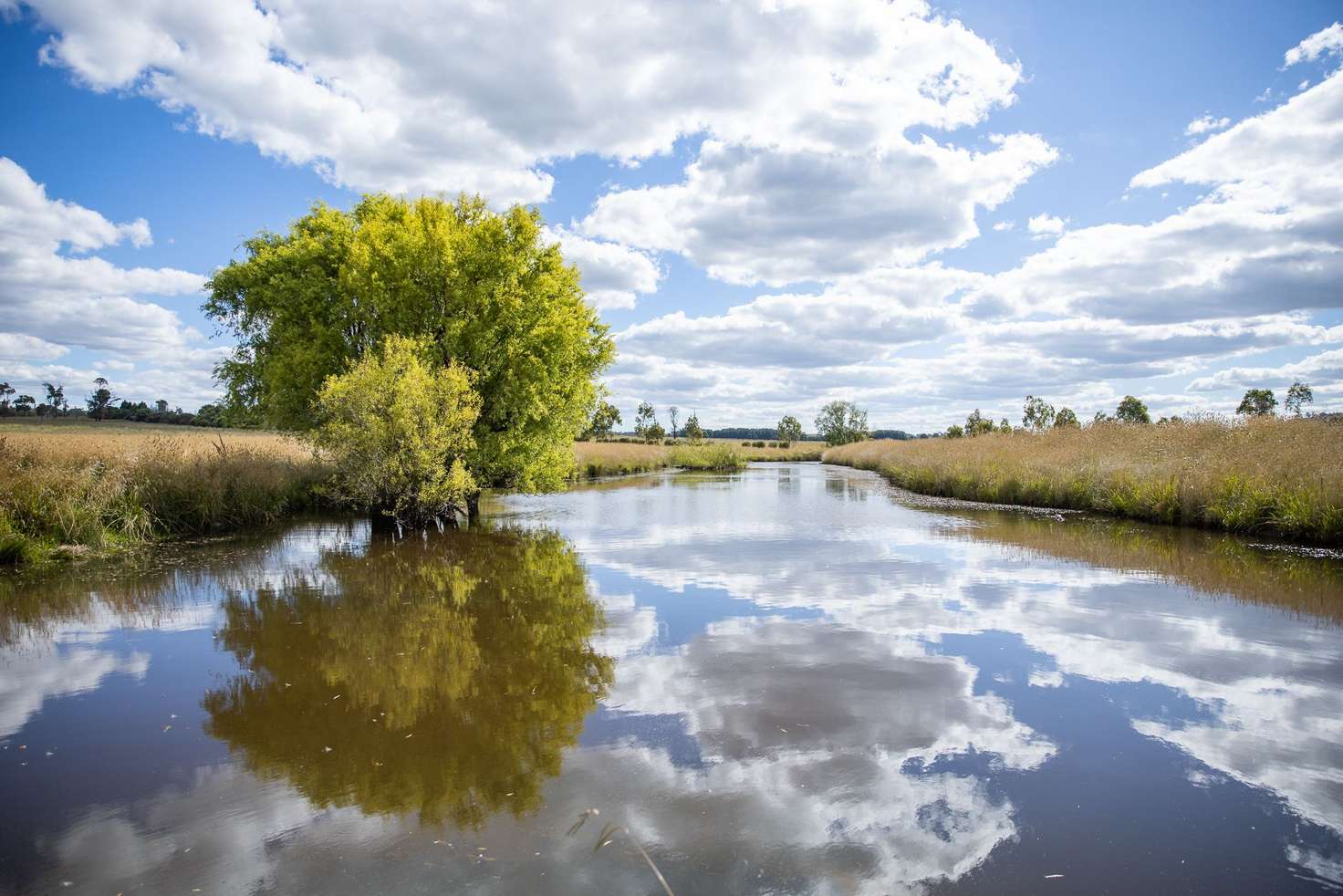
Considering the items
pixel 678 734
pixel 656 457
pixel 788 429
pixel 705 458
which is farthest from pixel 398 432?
pixel 788 429

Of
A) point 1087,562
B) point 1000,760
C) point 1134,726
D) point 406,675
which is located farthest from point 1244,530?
point 406,675

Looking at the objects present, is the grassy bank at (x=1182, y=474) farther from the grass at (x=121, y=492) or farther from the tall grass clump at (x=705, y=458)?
the tall grass clump at (x=705, y=458)

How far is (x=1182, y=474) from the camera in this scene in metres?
18.3

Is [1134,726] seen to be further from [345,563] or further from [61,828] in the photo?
[345,563]

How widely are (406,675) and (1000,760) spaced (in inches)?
220

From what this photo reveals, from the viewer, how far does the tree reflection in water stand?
5074 mm

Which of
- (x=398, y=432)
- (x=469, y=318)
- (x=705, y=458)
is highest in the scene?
(x=469, y=318)

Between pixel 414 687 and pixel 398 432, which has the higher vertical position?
pixel 398 432

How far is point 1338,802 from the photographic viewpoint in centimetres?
474

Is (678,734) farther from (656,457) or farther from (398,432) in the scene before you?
(656,457)

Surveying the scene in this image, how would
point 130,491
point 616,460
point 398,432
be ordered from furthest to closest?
point 616,460
point 398,432
point 130,491

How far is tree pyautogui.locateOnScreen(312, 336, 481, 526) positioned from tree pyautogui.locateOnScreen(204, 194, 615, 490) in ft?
4.24

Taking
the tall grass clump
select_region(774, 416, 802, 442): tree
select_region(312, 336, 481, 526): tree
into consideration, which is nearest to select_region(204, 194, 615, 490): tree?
select_region(312, 336, 481, 526): tree

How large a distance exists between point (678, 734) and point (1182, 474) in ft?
60.1
